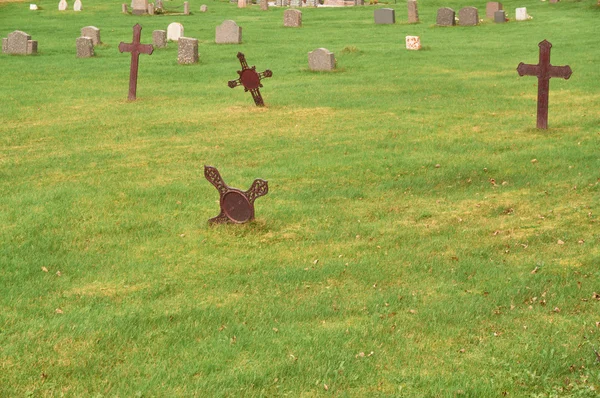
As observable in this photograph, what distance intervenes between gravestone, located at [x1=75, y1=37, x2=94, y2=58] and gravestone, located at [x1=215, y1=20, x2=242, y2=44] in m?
5.40

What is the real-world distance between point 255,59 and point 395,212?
1780 centimetres

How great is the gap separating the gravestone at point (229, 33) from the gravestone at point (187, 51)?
5661mm

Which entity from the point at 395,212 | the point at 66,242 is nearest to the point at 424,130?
the point at 395,212

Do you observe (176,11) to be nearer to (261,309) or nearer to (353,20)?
(353,20)

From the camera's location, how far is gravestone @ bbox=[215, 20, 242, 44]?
33.1 metres

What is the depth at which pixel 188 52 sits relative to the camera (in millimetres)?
27469

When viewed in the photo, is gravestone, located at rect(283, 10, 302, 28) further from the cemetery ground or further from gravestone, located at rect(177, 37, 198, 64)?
the cemetery ground

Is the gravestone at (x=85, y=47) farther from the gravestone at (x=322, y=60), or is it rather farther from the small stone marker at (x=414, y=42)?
the small stone marker at (x=414, y=42)

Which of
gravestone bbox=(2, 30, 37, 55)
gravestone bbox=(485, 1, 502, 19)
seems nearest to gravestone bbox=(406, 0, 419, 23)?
gravestone bbox=(485, 1, 502, 19)

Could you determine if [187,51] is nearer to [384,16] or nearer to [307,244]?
[384,16]

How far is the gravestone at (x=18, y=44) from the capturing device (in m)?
30.4

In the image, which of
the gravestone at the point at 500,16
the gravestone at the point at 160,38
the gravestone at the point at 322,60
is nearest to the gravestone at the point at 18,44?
the gravestone at the point at 160,38

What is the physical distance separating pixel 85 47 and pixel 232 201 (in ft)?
68.4

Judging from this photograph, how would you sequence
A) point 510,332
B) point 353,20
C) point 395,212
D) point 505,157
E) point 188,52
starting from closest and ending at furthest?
point 510,332, point 395,212, point 505,157, point 188,52, point 353,20
